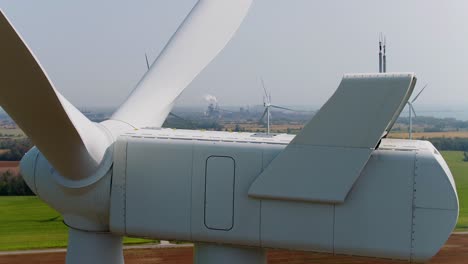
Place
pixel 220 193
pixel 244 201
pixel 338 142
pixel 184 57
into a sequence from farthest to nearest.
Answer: pixel 184 57 < pixel 220 193 < pixel 244 201 < pixel 338 142

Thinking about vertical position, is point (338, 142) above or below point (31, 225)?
above

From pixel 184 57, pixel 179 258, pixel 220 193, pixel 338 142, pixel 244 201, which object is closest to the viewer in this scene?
pixel 338 142

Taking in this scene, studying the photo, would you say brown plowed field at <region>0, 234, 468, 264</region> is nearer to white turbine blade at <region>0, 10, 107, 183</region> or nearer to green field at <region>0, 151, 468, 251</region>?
green field at <region>0, 151, 468, 251</region>

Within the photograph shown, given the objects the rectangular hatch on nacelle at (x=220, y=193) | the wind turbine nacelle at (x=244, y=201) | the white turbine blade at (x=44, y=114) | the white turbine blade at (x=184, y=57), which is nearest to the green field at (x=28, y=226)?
the white turbine blade at (x=184, y=57)

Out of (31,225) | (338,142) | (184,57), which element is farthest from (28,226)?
(338,142)

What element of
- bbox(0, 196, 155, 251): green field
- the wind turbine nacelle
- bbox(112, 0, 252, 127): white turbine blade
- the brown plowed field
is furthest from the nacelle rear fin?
bbox(0, 196, 155, 251): green field

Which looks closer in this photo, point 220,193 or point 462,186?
point 220,193

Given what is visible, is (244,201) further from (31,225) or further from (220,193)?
(31,225)
